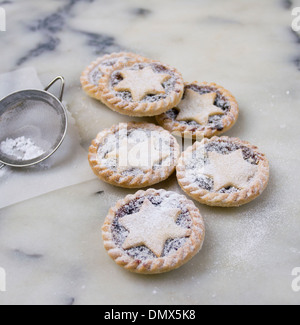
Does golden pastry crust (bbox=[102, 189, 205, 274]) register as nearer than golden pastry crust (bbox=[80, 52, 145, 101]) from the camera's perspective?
Yes

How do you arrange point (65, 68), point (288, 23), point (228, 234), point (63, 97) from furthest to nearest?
1. point (288, 23)
2. point (65, 68)
3. point (63, 97)
4. point (228, 234)

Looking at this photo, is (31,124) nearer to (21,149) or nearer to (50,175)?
(21,149)

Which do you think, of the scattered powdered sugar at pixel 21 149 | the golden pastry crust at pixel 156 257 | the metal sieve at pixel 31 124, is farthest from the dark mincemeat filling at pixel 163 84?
the golden pastry crust at pixel 156 257

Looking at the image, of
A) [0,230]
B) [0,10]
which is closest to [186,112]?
[0,230]

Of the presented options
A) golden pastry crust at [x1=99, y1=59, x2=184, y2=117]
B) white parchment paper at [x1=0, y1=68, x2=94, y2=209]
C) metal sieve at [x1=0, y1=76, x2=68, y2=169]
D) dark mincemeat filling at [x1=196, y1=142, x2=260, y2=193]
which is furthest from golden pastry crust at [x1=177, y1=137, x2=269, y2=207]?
metal sieve at [x1=0, y1=76, x2=68, y2=169]

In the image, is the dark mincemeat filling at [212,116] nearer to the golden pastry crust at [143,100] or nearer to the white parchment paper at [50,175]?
the golden pastry crust at [143,100]

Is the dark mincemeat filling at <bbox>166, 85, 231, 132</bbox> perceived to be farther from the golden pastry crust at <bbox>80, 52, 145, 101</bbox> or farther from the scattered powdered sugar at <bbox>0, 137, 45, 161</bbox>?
the scattered powdered sugar at <bbox>0, 137, 45, 161</bbox>

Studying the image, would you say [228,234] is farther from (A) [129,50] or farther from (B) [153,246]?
Answer: (A) [129,50]
